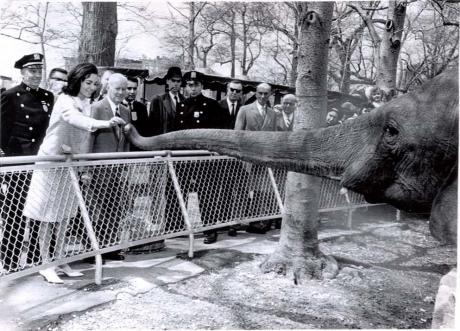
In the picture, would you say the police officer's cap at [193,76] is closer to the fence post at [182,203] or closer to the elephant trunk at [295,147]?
the fence post at [182,203]

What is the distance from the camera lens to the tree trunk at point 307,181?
526cm

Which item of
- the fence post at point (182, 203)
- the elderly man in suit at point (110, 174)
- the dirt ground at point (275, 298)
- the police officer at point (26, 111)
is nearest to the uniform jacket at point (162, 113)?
the elderly man in suit at point (110, 174)

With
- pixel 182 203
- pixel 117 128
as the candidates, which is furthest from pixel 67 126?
pixel 182 203

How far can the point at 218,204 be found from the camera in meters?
6.57

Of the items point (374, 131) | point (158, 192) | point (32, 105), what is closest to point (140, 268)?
point (158, 192)

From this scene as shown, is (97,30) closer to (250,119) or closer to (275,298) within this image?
(250,119)

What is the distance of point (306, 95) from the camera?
532cm

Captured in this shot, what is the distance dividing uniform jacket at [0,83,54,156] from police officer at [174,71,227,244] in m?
1.92

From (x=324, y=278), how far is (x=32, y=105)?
352 centimetres

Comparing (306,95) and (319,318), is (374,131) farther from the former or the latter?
(306,95)

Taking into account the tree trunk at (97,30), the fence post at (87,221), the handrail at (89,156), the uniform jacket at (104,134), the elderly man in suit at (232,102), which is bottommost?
the fence post at (87,221)

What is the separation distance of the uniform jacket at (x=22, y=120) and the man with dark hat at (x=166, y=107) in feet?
5.42

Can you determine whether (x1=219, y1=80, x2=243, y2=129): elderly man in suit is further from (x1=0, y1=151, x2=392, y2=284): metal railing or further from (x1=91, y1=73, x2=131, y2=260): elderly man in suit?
(x1=91, y1=73, x2=131, y2=260): elderly man in suit

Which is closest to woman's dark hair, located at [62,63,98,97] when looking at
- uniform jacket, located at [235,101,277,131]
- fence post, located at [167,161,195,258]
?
fence post, located at [167,161,195,258]
